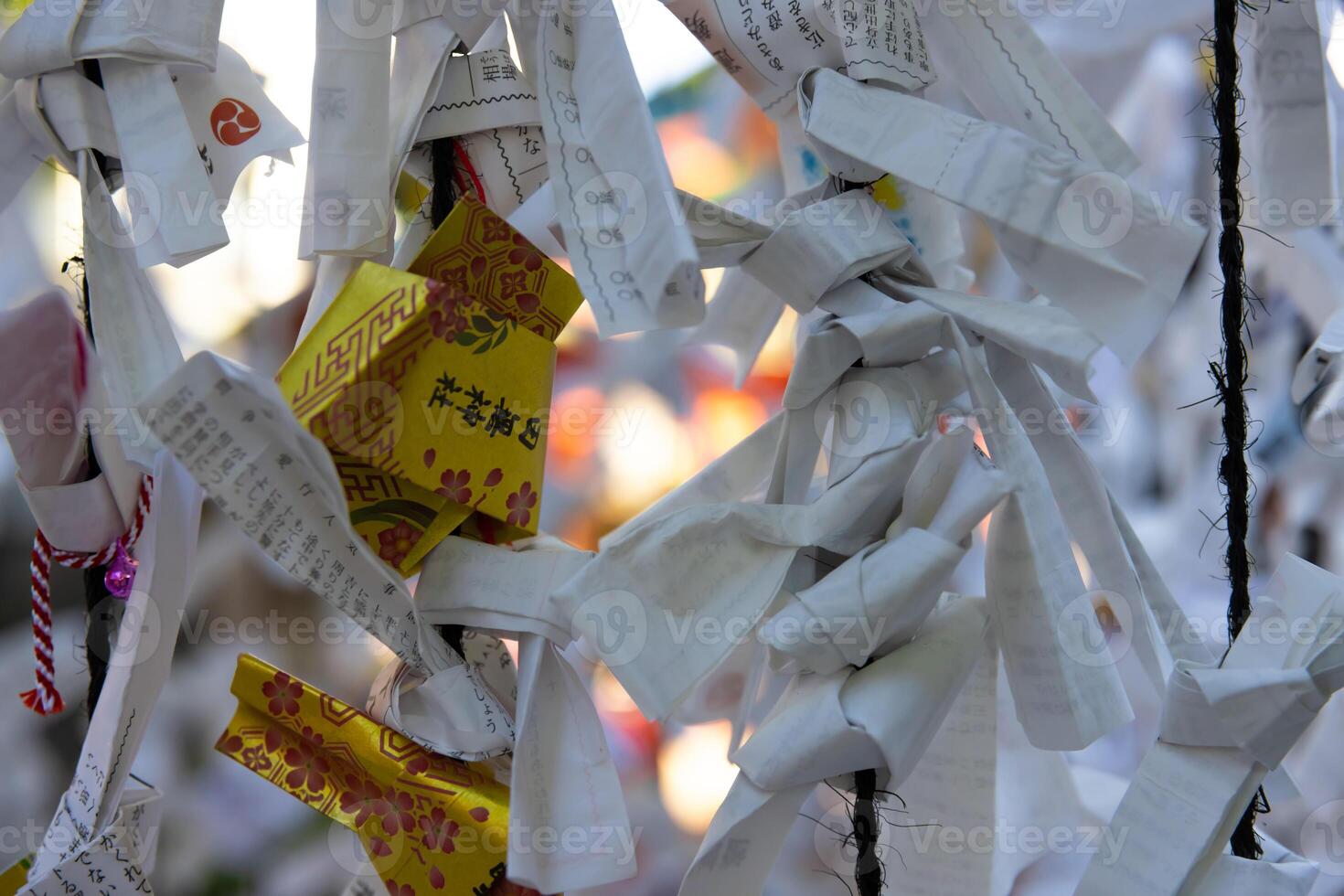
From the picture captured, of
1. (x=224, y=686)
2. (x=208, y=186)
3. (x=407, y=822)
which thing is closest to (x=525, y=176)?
(x=208, y=186)

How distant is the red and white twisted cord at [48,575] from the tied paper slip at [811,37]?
0.25 m

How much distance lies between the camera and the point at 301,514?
1.03 ft

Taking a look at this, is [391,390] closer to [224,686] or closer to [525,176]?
[525,176]

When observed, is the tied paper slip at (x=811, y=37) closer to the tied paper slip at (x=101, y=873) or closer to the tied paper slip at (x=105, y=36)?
the tied paper slip at (x=105, y=36)

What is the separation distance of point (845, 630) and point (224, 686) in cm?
42

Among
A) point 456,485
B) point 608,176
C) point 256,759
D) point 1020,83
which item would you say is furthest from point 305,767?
point 1020,83

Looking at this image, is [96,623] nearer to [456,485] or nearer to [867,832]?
[456,485]

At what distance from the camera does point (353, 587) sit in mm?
332

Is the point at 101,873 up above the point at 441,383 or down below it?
below

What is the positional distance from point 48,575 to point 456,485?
0.62 feet

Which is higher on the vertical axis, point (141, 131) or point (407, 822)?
point (141, 131)

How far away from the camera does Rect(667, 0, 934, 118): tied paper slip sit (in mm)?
355

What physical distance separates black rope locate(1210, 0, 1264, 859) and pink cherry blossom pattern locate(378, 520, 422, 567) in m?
0.28

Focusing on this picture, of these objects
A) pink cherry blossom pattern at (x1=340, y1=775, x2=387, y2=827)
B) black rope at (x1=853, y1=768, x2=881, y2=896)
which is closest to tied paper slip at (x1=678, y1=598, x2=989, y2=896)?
black rope at (x1=853, y1=768, x2=881, y2=896)
